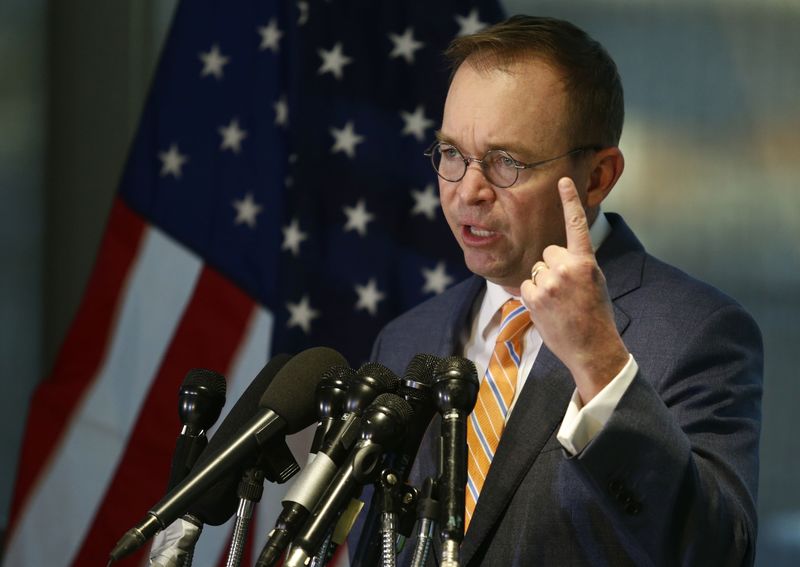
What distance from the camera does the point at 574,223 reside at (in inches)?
61.8

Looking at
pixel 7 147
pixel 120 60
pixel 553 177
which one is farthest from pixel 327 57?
pixel 553 177

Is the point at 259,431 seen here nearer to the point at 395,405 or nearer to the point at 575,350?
the point at 395,405

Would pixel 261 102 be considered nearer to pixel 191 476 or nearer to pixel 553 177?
pixel 553 177

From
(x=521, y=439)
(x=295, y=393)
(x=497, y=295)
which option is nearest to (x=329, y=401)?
(x=295, y=393)

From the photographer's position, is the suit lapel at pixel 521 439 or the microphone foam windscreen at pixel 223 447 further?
the suit lapel at pixel 521 439

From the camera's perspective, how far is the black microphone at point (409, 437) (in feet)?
4.66

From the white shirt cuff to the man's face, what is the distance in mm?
Answer: 529

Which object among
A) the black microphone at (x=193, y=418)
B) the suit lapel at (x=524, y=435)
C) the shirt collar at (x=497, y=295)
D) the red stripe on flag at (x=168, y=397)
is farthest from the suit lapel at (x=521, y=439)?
the red stripe on flag at (x=168, y=397)

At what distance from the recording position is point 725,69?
3225mm

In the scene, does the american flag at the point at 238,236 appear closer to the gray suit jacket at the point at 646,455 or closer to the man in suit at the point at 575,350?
the man in suit at the point at 575,350

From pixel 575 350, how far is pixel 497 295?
710mm

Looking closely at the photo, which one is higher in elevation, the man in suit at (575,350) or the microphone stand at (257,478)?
the man in suit at (575,350)

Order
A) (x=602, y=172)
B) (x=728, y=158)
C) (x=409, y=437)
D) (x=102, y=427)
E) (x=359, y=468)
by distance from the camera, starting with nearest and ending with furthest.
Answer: (x=359, y=468) → (x=409, y=437) → (x=602, y=172) → (x=728, y=158) → (x=102, y=427)

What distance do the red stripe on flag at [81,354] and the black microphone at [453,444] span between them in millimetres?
2730
